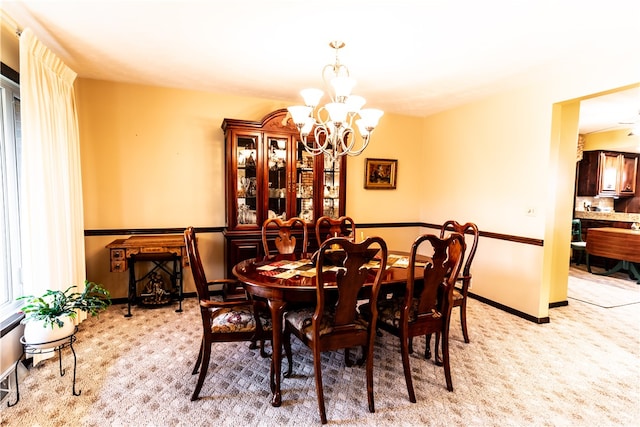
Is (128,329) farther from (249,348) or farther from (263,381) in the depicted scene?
(263,381)

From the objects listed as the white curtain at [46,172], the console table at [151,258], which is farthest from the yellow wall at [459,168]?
the white curtain at [46,172]

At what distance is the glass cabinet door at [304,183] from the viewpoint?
4004 millimetres

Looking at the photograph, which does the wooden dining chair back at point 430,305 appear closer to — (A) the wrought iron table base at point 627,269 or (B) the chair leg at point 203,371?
(B) the chair leg at point 203,371

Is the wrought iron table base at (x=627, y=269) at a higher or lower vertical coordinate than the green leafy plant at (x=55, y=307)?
lower

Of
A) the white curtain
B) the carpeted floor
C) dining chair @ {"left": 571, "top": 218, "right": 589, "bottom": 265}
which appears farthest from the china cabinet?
dining chair @ {"left": 571, "top": 218, "right": 589, "bottom": 265}

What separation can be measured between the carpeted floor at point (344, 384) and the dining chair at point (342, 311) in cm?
34

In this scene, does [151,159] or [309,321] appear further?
[151,159]

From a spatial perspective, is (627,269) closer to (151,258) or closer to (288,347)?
(288,347)

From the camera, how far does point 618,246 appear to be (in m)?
4.87

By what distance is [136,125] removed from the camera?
368 centimetres

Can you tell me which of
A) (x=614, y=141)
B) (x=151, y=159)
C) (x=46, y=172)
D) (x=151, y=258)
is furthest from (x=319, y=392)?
(x=614, y=141)

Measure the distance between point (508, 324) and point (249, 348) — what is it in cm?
255

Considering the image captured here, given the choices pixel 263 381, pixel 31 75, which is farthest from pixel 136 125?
pixel 263 381

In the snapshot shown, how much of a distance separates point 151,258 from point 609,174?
7.72 metres
